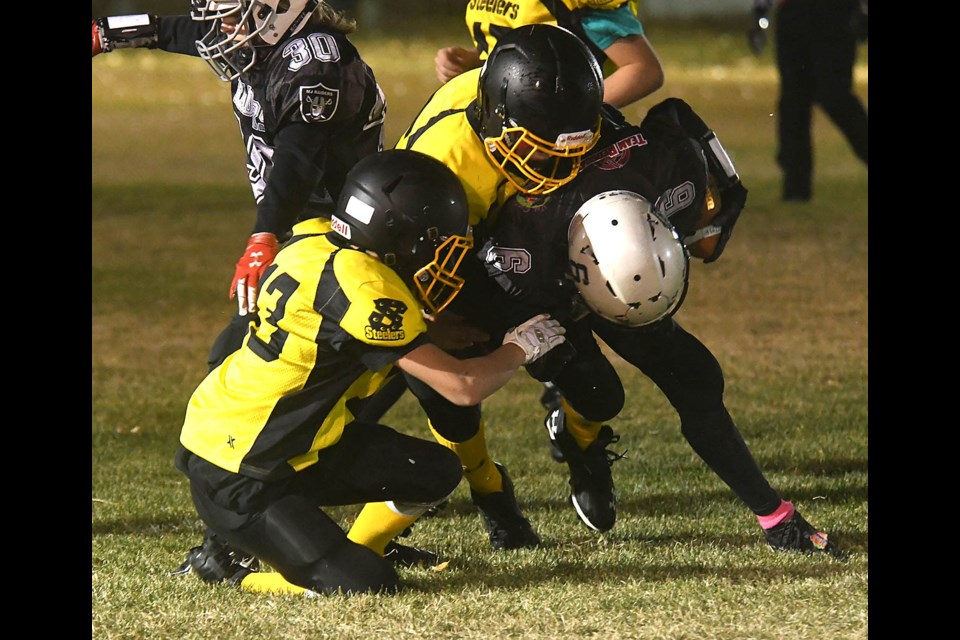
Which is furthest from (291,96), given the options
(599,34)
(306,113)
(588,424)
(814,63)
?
(814,63)

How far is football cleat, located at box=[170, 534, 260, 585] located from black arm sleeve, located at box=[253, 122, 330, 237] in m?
0.92

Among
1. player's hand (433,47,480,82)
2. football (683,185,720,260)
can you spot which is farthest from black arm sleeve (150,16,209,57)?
football (683,185,720,260)

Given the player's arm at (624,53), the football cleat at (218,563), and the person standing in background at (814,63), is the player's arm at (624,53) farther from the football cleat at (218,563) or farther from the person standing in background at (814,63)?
the person standing in background at (814,63)

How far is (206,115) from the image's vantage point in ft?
61.2

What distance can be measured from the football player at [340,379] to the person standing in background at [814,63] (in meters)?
7.17

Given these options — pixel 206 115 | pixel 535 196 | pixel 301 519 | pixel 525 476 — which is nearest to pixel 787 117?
pixel 525 476

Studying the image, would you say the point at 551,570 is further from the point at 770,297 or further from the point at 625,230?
the point at 770,297

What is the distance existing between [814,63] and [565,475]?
248 inches

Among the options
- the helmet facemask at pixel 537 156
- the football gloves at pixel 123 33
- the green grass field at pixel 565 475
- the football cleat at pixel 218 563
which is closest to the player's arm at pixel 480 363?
the helmet facemask at pixel 537 156

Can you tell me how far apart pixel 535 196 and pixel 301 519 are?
1159 millimetres

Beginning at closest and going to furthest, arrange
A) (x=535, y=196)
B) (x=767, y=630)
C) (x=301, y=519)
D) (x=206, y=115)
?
1. (x=767, y=630)
2. (x=301, y=519)
3. (x=535, y=196)
4. (x=206, y=115)

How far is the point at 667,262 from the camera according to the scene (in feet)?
13.2

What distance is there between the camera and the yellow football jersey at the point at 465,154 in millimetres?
4293

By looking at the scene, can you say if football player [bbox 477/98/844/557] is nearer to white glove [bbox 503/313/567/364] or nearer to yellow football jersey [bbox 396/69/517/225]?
yellow football jersey [bbox 396/69/517/225]
